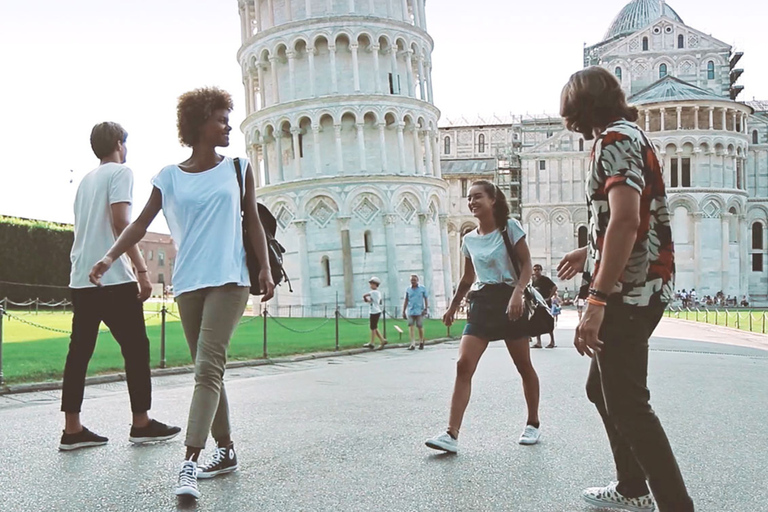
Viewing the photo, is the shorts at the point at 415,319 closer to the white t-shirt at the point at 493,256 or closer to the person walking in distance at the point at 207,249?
the white t-shirt at the point at 493,256

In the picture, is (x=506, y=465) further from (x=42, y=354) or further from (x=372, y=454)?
(x=42, y=354)

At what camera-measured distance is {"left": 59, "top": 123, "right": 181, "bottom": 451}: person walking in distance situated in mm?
5938

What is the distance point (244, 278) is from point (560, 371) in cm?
897

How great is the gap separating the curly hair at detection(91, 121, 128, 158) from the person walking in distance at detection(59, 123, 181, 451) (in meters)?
0.15

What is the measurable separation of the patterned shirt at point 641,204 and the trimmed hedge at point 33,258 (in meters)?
42.6

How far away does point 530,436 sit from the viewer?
6.09m

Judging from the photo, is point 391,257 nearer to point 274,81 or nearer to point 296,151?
point 296,151

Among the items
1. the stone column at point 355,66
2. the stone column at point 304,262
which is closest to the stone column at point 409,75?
the stone column at point 355,66

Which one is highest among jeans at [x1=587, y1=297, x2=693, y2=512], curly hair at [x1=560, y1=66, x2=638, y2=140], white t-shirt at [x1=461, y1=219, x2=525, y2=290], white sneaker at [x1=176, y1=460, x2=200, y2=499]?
curly hair at [x1=560, y1=66, x2=638, y2=140]

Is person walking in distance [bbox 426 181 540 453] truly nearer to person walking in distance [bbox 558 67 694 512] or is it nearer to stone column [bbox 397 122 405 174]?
person walking in distance [bbox 558 67 694 512]

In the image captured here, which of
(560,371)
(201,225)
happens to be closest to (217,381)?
(201,225)

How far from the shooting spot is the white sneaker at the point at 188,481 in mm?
4293

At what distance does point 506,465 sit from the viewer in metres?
5.30

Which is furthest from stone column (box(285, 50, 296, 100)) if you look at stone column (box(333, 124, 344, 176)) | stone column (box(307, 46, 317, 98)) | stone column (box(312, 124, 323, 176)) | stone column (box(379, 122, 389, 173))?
stone column (box(379, 122, 389, 173))
